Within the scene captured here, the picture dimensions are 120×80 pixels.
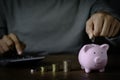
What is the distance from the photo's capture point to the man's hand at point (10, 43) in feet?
2.84

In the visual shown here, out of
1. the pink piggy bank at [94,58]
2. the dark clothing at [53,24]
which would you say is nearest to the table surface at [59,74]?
the pink piggy bank at [94,58]

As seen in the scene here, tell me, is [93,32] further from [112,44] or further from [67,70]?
[112,44]

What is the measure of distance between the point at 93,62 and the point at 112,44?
48 cm

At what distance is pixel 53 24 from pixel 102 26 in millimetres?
521

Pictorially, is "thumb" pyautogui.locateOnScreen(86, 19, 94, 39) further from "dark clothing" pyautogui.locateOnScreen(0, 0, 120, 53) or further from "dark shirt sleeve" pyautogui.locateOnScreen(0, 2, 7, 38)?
"dark shirt sleeve" pyautogui.locateOnScreen(0, 2, 7, 38)

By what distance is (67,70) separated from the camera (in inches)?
27.7

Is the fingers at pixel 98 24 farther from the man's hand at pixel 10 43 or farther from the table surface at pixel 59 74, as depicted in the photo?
the man's hand at pixel 10 43

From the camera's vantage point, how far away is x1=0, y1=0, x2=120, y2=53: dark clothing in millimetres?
1248

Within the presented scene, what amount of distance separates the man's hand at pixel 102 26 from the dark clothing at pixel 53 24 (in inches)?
14.4

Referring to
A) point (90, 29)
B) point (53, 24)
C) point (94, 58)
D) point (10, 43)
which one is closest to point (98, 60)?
point (94, 58)

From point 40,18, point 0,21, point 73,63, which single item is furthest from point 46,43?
point 73,63

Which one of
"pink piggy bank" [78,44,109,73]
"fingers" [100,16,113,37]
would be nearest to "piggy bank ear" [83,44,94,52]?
"pink piggy bank" [78,44,109,73]

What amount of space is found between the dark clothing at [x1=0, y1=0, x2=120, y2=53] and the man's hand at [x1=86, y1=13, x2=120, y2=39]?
366 millimetres

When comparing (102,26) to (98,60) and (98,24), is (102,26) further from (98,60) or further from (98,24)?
(98,60)
